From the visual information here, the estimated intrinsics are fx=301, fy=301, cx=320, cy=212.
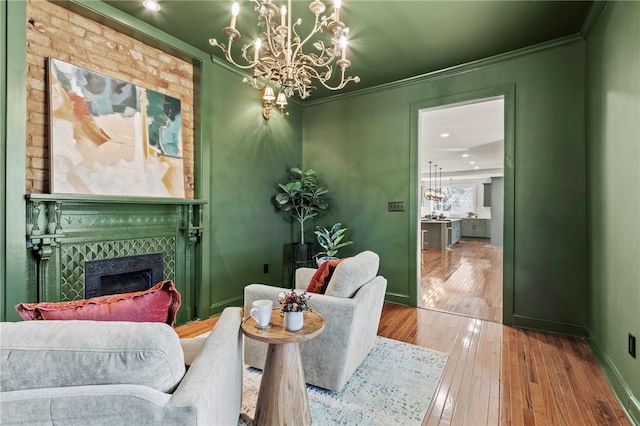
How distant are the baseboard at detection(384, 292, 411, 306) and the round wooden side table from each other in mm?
2463

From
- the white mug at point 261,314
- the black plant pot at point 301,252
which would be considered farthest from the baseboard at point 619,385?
the black plant pot at point 301,252

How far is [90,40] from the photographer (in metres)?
2.50

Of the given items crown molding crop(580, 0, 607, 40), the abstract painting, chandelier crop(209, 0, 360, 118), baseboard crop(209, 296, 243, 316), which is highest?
crown molding crop(580, 0, 607, 40)

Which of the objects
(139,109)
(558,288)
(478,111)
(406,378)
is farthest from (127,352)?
(478,111)

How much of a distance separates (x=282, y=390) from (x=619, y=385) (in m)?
2.12

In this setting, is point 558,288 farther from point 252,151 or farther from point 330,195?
point 252,151

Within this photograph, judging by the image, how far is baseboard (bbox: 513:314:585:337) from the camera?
9.31ft

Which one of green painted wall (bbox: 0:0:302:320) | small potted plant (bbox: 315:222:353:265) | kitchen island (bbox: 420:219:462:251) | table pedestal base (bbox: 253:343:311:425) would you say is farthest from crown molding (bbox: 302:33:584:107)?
kitchen island (bbox: 420:219:462:251)

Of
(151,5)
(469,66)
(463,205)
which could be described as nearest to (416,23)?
(469,66)

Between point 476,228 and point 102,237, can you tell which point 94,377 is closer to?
point 102,237

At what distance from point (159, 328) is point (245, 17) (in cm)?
262

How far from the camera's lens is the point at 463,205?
1260 cm

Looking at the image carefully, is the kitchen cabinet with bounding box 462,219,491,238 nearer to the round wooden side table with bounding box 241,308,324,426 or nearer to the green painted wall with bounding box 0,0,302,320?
the green painted wall with bounding box 0,0,302,320

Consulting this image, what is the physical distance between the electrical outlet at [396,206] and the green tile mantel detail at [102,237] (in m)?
2.28
